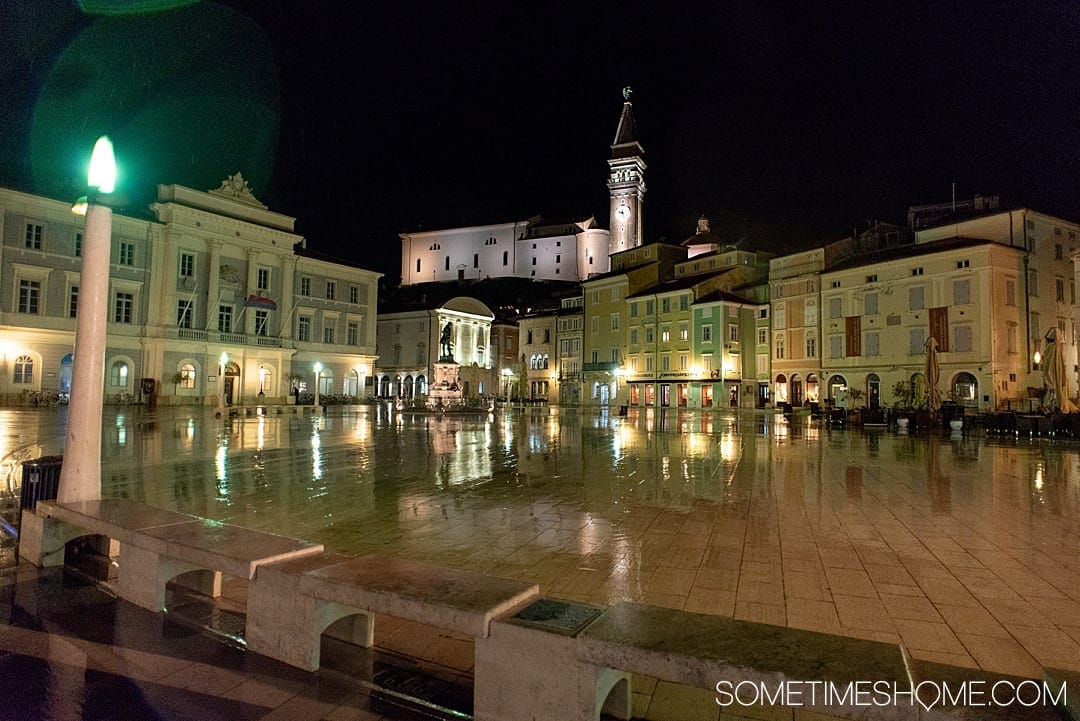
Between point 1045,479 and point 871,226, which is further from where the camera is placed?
point 871,226

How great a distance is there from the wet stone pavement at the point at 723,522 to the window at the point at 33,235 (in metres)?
26.9

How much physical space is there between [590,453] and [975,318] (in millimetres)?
31706

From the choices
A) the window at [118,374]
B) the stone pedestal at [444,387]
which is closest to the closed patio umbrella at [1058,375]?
the stone pedestal at [444,387]

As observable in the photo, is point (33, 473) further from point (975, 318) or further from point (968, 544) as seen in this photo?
point (975, 318)

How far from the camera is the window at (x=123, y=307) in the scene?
36031 millimetres

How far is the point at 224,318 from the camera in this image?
1645 inches

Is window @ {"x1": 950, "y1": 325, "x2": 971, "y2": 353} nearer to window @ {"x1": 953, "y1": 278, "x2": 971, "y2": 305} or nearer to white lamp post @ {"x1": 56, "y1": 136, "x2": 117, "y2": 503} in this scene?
window @ {"x1": 953, "y1": 278, "x2": 971, "y2": 305}

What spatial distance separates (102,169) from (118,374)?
124ft

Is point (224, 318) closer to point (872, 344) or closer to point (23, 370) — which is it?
point (23, 370)

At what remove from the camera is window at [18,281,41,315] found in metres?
32.8

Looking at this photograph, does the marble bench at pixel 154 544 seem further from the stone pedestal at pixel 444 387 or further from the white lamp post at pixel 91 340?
the stone pedestal at pixel 444 387

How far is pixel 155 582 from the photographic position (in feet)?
13.1

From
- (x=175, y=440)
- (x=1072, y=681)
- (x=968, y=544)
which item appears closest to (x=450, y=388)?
(x=175, y=440)

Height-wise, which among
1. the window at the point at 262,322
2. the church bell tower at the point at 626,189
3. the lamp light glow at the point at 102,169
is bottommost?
the lamp light glow at the point at 102,169
